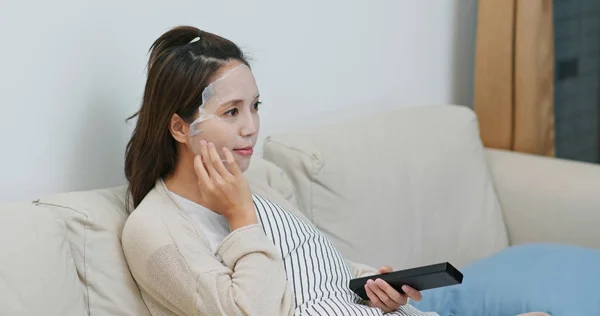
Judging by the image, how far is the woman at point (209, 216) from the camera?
60.0 inches

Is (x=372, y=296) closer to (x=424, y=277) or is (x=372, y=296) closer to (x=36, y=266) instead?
(x=424, y=277)

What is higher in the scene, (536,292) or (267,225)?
(267,225)

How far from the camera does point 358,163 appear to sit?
2.16m

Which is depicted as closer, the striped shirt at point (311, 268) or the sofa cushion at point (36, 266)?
the sofa cushion at point (36, 266)

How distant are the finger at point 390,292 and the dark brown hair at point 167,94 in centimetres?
44

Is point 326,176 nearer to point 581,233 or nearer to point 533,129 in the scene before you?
point 581,233

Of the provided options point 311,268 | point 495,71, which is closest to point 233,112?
point 311,268

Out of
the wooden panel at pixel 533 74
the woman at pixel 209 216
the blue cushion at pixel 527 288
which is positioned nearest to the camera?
the woman at pixel 209 216

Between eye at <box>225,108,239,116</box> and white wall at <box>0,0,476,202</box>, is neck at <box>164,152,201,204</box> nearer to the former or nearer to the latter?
eye at <box>225,108,239,116</box>

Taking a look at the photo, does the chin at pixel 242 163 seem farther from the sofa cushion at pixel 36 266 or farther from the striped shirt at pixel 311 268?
the sofa cushion at pixel 36 266

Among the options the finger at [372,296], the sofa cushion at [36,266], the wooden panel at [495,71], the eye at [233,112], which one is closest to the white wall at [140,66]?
the wooden panel at [495,71]

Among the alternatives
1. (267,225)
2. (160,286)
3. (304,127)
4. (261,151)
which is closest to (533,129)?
(304,127)

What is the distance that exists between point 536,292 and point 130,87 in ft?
3.21

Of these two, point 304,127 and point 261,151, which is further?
point 304,127
